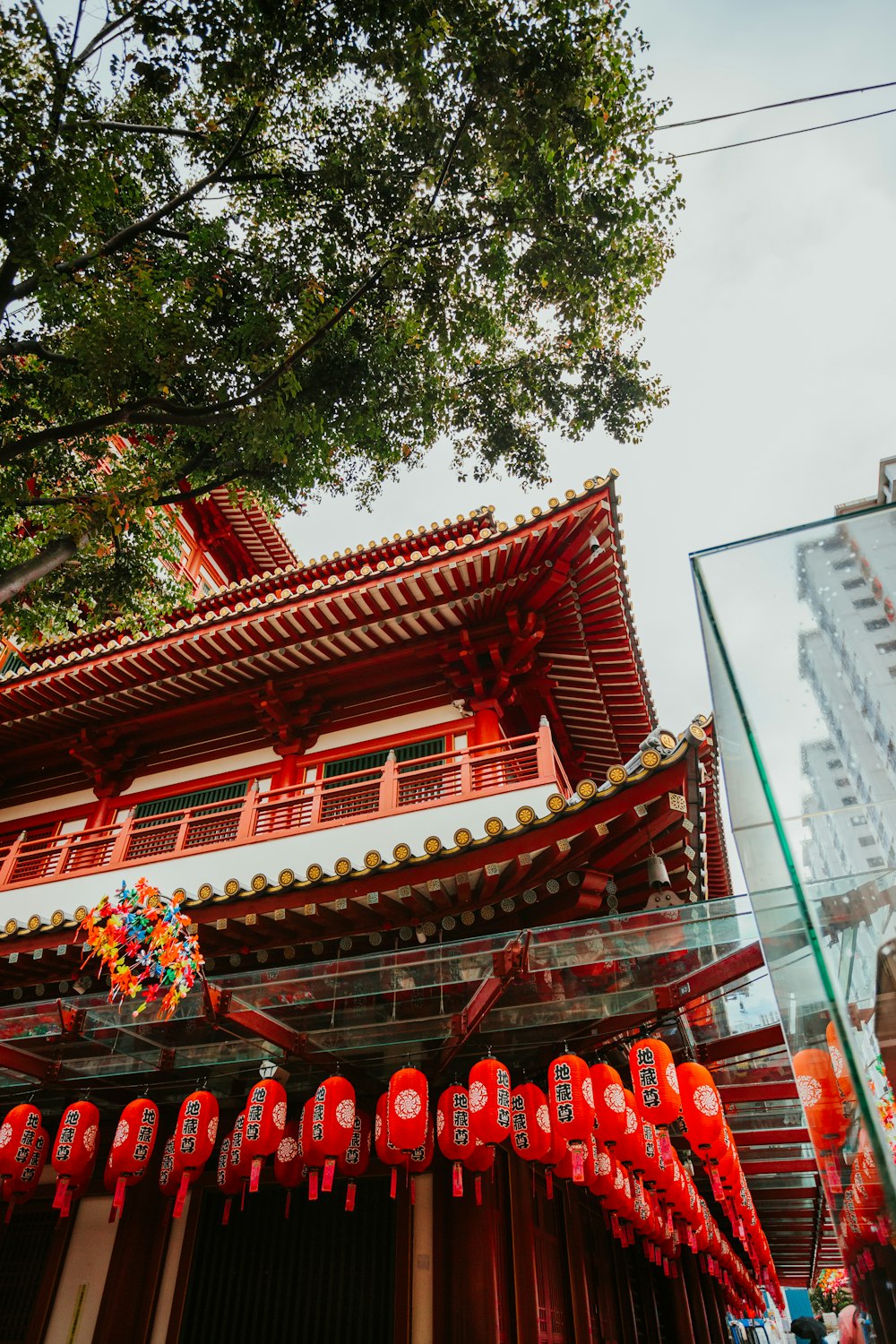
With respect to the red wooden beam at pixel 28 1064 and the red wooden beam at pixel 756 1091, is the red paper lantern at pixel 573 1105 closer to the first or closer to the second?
the red wooden beam at pixel 756 1091

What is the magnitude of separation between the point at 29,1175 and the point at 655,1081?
538cm

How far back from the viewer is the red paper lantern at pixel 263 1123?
588 centimetres

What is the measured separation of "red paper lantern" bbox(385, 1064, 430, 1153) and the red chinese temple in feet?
0.09

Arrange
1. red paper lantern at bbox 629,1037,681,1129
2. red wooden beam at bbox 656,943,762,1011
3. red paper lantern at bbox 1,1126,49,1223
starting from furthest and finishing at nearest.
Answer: red paper lantern at bbox 1,1126,49,1223 → red paper lantern at bbox 629,1037,681,1129 → red wooden beam at bbox 656,943,762,1011

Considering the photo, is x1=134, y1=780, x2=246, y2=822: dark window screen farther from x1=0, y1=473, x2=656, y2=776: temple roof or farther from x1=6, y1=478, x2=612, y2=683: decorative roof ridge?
x1=6, y1=478, x2=612, y2=683: decorative roof ridge

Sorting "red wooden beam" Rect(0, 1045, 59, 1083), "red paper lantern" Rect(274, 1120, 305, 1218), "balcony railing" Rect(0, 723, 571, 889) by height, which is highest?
"balcony railing" Rect(0, 723, 571, 889)

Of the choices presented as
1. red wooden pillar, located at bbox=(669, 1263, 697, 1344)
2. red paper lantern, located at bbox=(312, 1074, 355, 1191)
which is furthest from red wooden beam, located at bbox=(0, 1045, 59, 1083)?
red wooden pillar, located at bbox=(669, 1263, 697, 1344)

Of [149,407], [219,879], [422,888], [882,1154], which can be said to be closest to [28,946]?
[219,879]

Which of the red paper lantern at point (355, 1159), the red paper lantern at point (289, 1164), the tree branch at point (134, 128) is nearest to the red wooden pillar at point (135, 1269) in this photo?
the red paper lantern at point (289, 1164)

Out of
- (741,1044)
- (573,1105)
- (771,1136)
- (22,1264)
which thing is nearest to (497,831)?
(573,1105)

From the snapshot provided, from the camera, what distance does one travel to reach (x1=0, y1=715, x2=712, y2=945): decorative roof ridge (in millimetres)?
5777

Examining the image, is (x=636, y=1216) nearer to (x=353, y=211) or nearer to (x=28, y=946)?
(x=28, y=946)

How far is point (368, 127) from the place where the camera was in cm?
792

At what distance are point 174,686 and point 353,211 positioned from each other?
650 cm
